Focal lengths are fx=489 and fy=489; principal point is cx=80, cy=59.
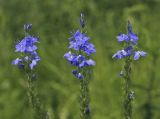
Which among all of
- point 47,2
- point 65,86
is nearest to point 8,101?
point 65,86

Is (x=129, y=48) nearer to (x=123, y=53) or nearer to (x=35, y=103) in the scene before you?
(x=123, y=53)

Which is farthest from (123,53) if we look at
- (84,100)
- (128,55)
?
(84,100)

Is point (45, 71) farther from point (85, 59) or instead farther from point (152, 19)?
point (85, 59)

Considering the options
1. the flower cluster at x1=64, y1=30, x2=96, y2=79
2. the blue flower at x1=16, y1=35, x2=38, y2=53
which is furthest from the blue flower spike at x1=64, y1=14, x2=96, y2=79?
the blue flower at x1=16, y1=35, x2=38, y2=53

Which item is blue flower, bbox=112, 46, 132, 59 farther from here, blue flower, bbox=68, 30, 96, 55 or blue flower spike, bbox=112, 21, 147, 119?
blue flower, bbox=68, 30, 96, 55

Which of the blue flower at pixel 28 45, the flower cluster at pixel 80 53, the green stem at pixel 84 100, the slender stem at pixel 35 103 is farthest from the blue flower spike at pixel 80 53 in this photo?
the slender stem at pixel 35 103

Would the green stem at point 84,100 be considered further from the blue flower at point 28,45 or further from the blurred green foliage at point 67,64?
the blurred green foliage at point 67,64

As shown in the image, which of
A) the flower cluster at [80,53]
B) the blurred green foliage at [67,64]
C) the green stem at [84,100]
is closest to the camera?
the flower cluster at [80,53]

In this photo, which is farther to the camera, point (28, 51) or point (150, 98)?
point (150, 98)
